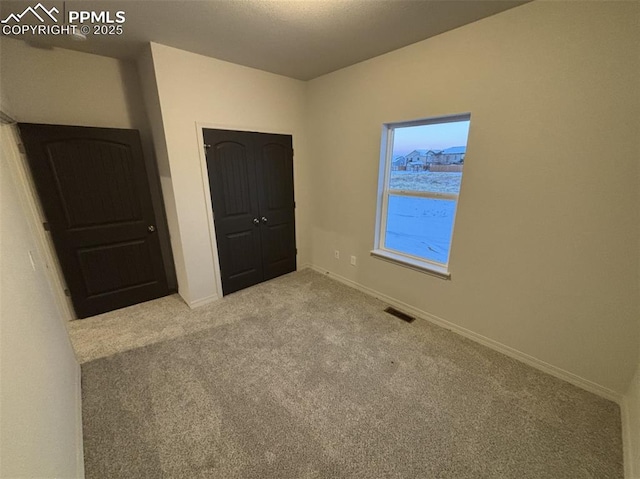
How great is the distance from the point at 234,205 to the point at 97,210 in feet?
4.24

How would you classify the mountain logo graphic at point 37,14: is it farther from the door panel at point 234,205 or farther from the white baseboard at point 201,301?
the white baseboard at point 201,301

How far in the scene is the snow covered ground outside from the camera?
2.30m

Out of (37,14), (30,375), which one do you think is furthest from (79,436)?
(37,14)

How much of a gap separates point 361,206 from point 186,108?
80.1 inches

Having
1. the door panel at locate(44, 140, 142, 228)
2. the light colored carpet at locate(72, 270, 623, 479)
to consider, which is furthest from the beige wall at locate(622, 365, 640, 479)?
the door panel at locate(44, 140, 142, 228)

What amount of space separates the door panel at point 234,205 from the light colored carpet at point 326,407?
0.78 metres

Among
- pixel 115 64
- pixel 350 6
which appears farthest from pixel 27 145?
pixel 350 6

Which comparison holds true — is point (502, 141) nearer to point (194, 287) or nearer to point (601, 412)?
point (601, 412)

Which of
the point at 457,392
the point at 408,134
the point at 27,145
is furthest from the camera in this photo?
the point at 408,134

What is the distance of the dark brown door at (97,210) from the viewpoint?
222 centimetres

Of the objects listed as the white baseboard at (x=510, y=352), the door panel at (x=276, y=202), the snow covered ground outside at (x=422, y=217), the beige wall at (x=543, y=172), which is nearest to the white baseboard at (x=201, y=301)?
the door panel at (x=276, y=202)

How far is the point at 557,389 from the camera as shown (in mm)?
1752

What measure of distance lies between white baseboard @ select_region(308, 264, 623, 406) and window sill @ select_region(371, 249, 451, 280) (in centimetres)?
44

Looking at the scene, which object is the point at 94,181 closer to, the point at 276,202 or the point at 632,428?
the point at 276,202
